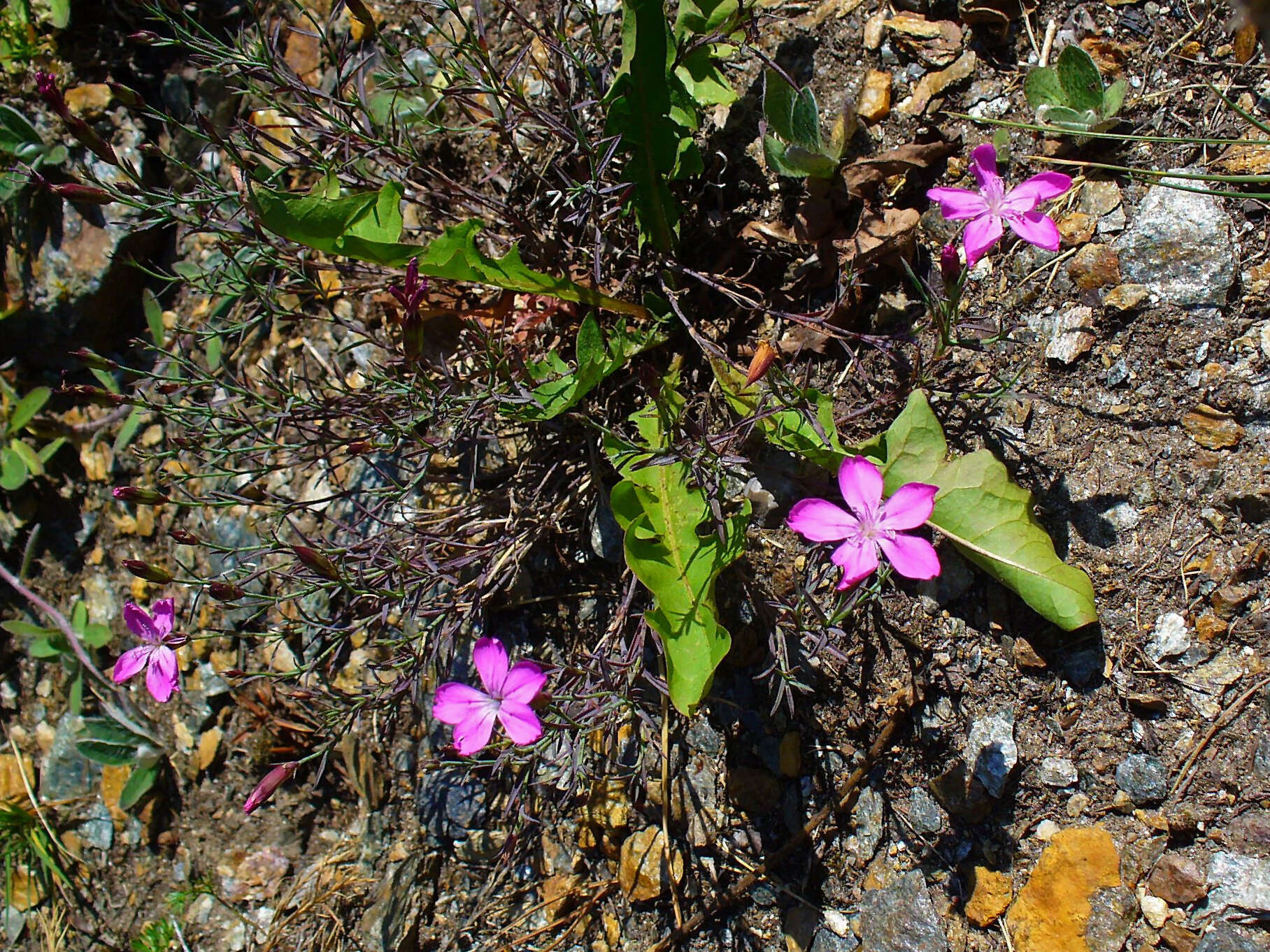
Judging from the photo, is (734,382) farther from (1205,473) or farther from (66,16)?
(66,16)

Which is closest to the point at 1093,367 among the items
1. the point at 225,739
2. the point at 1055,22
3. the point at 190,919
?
the point at 1055,22

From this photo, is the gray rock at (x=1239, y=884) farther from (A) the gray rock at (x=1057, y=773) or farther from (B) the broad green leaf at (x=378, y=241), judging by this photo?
(B) the broad green leaf at (x=378, y=241)

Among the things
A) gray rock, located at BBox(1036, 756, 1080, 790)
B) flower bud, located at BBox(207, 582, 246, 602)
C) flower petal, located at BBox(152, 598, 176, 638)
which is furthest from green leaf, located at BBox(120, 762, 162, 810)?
gray rock, located at BBox(1036, 756, 1080, 790)

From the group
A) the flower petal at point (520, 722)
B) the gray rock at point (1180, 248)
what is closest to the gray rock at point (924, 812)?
the flower petal at point (520, 722)

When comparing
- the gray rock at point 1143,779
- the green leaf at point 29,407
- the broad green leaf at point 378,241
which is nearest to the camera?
the gray rock at point 1143,779

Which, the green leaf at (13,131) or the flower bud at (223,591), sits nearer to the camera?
the flower bud at (223,591)

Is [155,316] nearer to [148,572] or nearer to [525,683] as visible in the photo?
[148,572]
